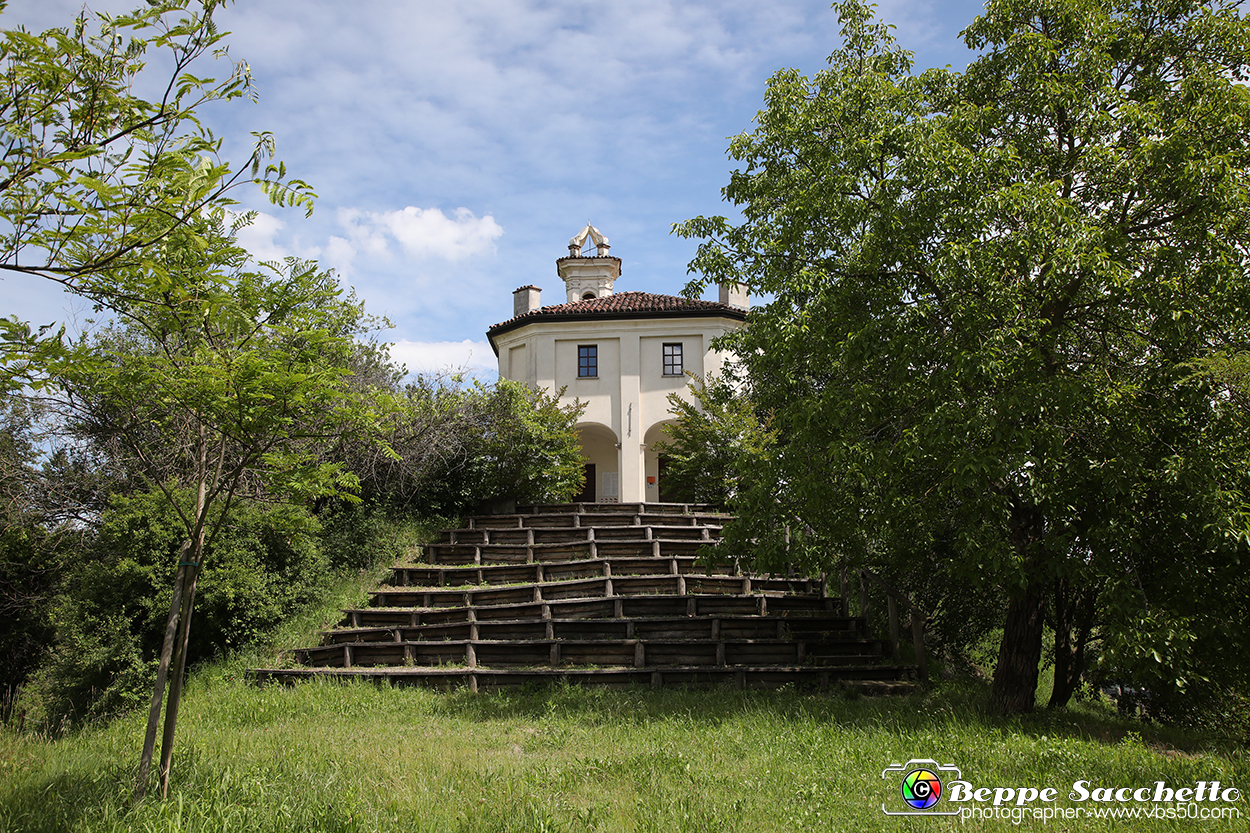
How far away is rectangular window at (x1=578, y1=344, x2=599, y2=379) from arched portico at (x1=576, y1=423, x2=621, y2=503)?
5.76ft

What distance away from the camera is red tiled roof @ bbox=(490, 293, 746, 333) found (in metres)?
22.1

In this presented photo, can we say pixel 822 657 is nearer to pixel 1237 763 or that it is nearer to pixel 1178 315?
pixel 1237 763

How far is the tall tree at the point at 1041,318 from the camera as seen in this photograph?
684 centimetres

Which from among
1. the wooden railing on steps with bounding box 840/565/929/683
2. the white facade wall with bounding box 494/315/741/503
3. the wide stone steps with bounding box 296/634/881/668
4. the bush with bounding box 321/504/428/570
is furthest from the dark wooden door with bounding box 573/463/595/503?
the wide stone steps with bounding box 296/634/881/668

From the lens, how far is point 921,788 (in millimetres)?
5508

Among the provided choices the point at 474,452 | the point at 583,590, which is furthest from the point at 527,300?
the point at 583,590

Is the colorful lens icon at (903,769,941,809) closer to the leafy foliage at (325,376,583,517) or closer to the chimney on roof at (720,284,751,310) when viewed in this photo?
the leafy foliage at (325,376,583,517)

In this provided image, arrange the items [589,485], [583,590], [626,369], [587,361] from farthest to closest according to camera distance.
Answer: [589,485] < [587,361] < [626,369] < [583,590]

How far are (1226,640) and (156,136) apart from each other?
Answer: 9426 mm

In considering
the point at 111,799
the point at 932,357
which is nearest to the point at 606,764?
the point at 111,799

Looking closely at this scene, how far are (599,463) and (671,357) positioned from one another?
171 inches

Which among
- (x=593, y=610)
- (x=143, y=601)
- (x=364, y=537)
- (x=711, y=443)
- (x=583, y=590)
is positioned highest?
(x=711, y=443)

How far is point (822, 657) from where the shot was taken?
10609mm

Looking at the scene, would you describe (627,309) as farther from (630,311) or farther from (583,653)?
(583,653)
